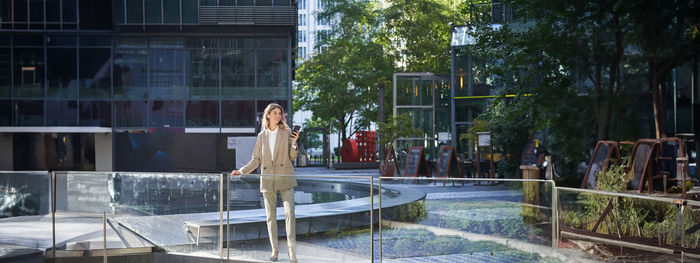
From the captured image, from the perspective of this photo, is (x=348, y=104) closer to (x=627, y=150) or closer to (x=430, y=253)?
(x=627, y=150)

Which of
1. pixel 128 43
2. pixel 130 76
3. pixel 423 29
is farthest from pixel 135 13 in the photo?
pixel 423 29

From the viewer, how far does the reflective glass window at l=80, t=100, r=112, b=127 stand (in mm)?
29938

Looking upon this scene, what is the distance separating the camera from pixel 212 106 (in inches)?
1188

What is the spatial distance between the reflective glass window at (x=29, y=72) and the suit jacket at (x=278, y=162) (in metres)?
26.2

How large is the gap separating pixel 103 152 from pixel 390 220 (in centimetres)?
2736

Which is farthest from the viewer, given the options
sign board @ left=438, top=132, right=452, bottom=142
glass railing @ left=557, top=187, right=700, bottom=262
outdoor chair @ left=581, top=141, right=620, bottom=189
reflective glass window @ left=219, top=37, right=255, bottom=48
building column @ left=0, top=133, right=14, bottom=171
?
sign board @ left=438, top=132, right=452, bottom=142

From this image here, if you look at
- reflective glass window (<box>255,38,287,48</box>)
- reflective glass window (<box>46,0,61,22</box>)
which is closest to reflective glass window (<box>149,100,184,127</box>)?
reflective glass window (<box>255,38,287,48</box>)

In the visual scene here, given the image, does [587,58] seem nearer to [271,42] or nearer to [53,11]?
[271,42]

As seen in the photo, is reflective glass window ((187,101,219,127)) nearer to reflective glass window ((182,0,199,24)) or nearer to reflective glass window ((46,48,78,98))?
reflective glass window ((182,0,199,24))

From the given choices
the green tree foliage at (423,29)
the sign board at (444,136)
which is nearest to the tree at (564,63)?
the sign board at (444,136)

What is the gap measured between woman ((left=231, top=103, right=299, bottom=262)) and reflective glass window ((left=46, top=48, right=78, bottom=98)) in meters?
25.6

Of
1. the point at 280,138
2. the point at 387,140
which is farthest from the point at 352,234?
the point at 387,140

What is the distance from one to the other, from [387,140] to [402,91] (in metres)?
4.93

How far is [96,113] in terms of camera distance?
98.4ft
